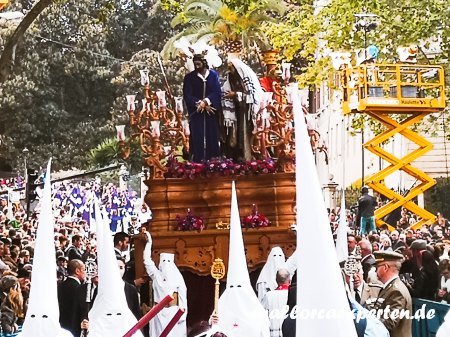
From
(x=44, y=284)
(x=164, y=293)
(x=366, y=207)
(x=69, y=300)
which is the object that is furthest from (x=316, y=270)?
(x=366, y=207)

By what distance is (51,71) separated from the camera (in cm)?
6712

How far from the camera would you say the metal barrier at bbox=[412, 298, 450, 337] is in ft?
46.3

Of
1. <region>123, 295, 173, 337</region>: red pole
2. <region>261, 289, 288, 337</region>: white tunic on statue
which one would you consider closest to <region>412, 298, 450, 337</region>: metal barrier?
<region>261, 289, 288, 337</region>: white tunic on statue

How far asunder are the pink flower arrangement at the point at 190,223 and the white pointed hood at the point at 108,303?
884 cm

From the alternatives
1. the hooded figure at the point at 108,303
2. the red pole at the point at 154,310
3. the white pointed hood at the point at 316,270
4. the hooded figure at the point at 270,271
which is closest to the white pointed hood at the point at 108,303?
the hooded figure at the point at 108,303

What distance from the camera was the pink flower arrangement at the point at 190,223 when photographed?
64.1ft

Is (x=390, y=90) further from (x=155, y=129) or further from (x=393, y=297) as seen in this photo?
(x=393, y=297)

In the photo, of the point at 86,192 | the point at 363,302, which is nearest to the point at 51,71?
the point at 86,192

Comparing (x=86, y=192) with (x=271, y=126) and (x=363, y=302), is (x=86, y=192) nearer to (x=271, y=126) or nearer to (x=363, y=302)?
(x=271, y=126)

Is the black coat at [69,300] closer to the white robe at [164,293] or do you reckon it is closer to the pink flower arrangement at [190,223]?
the white robe at [164,293]

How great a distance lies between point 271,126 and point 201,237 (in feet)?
6.97

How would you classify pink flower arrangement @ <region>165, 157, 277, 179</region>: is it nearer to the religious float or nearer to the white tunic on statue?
the religious float

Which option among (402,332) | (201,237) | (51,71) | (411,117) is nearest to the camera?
(402,332)

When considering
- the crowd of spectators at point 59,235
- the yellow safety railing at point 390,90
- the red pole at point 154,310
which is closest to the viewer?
the red pole at point 154,310
